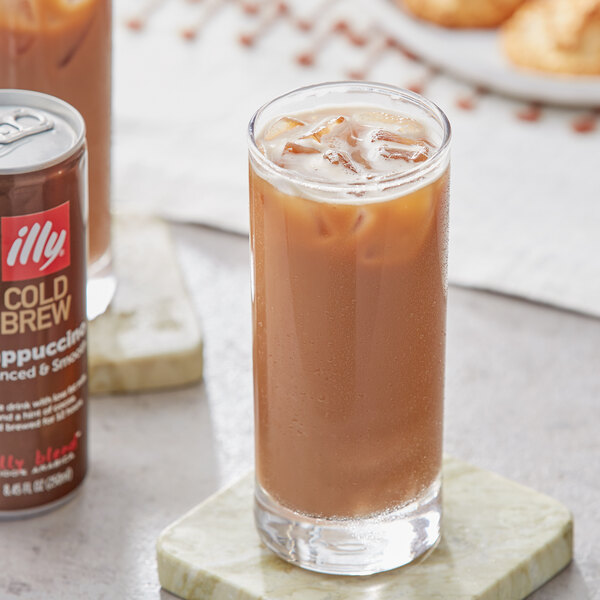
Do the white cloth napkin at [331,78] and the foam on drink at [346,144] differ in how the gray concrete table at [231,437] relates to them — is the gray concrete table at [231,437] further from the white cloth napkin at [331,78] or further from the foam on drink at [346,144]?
the foam on drink at [346,144]

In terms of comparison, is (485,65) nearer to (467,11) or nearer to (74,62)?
(467,11)

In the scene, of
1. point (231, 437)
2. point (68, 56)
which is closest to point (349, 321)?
point (231, 437)

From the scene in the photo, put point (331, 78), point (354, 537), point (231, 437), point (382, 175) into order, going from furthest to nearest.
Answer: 1. point (331, 78)
2. point (231, 437)
3. point (354, 537)
4. point (382, 175)

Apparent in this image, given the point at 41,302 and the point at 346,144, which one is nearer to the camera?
the point at 346,144

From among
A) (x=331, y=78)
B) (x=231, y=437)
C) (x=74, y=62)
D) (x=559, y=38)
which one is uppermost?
(x=74, y=62)

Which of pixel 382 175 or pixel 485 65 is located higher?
pixel 382 175

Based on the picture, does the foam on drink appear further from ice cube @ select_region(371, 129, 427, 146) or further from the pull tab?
the pull tab
